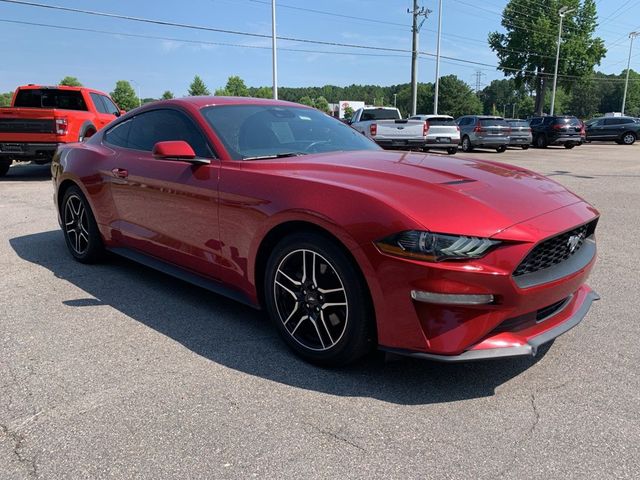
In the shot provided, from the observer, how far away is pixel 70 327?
3559 mm

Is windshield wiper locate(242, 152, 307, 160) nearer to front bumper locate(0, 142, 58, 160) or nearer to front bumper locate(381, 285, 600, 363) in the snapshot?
front bumper locate(381, 285, 600, 363)

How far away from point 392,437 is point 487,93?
171940 mm

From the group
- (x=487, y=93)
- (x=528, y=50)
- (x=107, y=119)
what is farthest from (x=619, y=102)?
(x=107, y=119)

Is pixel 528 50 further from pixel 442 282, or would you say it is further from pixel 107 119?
pixel 442 282

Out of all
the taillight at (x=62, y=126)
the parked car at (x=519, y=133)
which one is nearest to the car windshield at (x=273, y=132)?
the taillight at (x=62, y=126)

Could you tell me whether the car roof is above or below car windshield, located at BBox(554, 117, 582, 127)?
above

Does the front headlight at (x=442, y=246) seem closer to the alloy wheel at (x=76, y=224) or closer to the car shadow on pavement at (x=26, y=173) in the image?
the alloy wheel at (x=76, y=224)

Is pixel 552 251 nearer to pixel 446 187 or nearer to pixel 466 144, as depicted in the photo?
pixel 446 187

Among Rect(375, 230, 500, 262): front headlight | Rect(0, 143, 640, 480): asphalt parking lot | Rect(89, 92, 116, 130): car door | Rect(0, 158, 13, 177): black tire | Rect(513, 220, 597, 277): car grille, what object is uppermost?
Rect(89, 92, 116, 130): car door

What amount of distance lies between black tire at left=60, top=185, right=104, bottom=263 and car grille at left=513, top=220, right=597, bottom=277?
383cm

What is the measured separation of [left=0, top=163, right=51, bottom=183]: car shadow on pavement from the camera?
12164mm

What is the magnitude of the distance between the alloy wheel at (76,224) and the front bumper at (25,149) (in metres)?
6.85

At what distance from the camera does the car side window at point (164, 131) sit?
3.70 meters

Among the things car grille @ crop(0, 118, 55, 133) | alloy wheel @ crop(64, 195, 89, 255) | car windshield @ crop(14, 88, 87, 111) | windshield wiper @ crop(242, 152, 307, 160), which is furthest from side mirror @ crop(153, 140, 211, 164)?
car windshield @ crop(14, 88, 87, 111)
